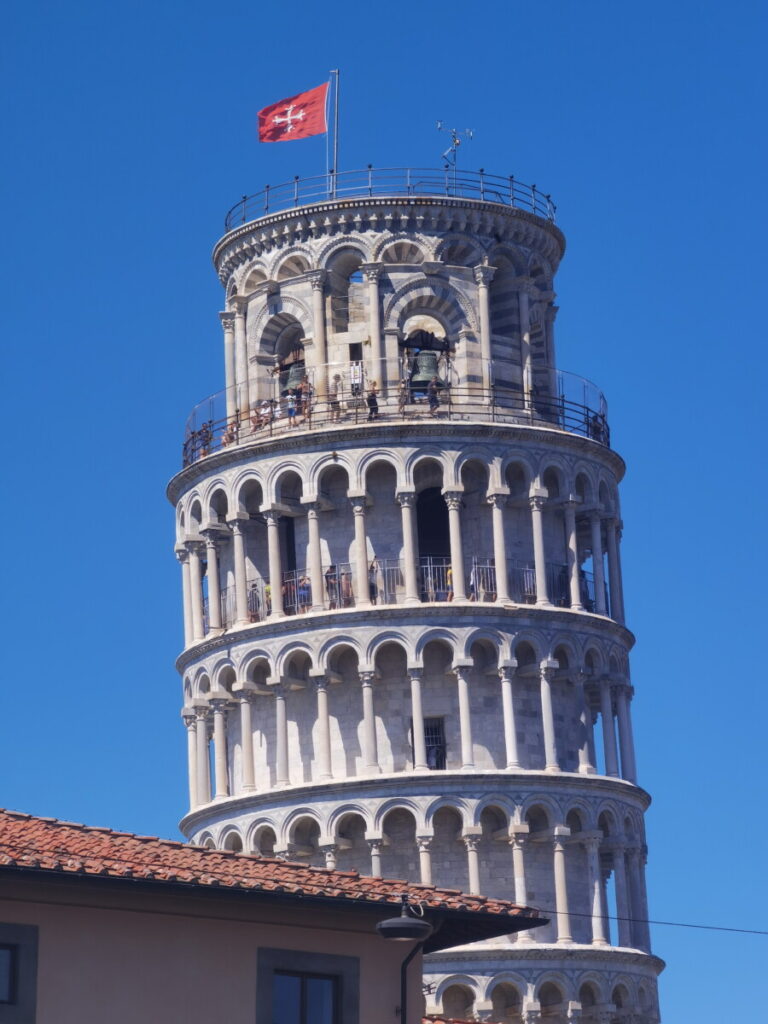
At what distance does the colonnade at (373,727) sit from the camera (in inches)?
3780

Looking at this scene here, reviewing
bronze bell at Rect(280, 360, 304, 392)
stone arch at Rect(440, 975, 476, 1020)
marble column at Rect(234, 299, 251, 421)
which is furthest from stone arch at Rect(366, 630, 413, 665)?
marble column at Rect(234, 299, 251, 421)

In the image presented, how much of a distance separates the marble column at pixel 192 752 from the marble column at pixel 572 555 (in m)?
15.4

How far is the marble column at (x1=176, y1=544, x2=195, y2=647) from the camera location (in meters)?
103

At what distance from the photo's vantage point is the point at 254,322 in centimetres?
10512

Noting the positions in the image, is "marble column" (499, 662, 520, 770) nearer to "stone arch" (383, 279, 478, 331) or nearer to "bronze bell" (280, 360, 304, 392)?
"stone arch" (383, 279, 478, 331)

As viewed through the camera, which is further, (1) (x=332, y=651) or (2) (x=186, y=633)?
(2) (x=186, y=633)

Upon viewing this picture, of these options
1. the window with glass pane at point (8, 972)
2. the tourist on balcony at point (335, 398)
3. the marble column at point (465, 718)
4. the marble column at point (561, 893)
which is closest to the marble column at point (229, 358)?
the tourist on balcony at point (335, 398)

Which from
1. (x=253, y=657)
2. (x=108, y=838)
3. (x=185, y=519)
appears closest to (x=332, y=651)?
(x=253, y=657)

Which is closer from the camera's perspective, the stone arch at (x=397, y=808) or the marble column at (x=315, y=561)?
the stone arch at (x=397, y=808)

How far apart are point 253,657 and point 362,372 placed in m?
11.7

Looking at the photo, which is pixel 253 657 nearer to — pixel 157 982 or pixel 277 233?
pixel 277 233

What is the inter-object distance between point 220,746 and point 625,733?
50.7 ft

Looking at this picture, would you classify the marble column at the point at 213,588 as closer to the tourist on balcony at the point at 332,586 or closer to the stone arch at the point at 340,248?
the tourist on balcony at the point at 332,586

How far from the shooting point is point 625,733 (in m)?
102
